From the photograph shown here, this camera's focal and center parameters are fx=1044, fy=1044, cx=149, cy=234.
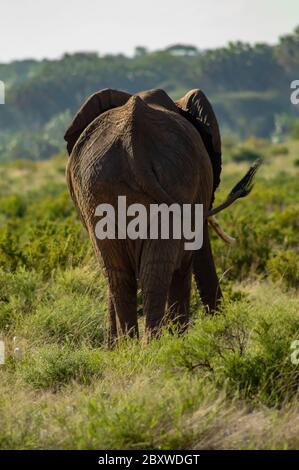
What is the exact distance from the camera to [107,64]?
104312 millimetres

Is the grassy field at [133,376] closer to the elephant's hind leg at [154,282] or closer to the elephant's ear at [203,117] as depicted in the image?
the elephant's hind leg at [154,282]

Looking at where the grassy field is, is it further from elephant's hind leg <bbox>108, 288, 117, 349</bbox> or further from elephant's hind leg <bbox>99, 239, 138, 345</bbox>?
elephant's hind leg <bbox>99, 239, 138, 345</bbox>

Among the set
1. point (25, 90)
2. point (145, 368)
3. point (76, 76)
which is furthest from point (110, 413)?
point (76, 76)

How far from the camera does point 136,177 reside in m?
6.41

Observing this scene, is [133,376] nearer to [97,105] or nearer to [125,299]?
[125,299]

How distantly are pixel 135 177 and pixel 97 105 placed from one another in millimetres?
1057

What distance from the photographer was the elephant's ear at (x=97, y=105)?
7.27 meters

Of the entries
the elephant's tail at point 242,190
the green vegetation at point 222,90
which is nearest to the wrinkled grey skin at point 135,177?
the elephant's tail at point 242,190

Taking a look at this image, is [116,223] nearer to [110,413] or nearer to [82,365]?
[82,365]

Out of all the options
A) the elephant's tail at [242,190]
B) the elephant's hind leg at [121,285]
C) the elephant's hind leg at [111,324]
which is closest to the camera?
the elephant's hind leg at [121,285]

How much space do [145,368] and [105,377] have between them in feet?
0.99

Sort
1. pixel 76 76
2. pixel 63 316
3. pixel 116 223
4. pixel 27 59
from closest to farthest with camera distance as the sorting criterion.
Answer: pixel 116 223, pixel 63 316, pixel 76 76, pixel 27 59

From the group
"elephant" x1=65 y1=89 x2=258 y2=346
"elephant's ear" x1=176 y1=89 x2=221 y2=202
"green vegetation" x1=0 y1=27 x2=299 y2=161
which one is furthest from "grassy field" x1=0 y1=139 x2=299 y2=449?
"green vegetation" x1=0 y1=27 x2=299 y2=161

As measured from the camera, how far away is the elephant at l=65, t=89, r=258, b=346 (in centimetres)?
648
